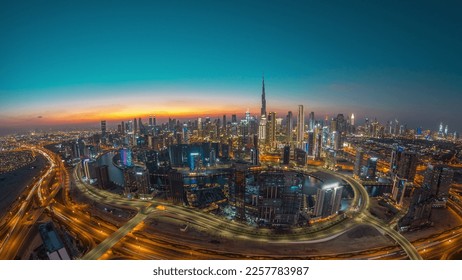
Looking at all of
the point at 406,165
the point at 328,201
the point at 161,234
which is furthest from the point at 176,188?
the point at 406,165

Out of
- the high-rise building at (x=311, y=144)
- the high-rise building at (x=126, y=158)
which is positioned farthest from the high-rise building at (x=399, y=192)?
the high-rise building at (x=126, y=158)

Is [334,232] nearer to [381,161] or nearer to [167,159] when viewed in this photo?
[167,159]

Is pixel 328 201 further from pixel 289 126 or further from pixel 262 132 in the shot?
pixel 289 126

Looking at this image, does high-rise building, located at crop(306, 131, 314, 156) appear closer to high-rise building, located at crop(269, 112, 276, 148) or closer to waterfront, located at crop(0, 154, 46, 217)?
high-rise building, located at crop(269, 112, 276, 148)

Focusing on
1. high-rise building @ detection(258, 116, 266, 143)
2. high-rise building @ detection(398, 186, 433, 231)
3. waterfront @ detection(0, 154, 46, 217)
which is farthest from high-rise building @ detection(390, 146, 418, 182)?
waterfront @ detection(0, 154, 46, 217)

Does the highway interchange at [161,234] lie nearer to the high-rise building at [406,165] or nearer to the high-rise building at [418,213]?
the high-rise building at [418,213]

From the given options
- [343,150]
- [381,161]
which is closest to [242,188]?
[381,161]
